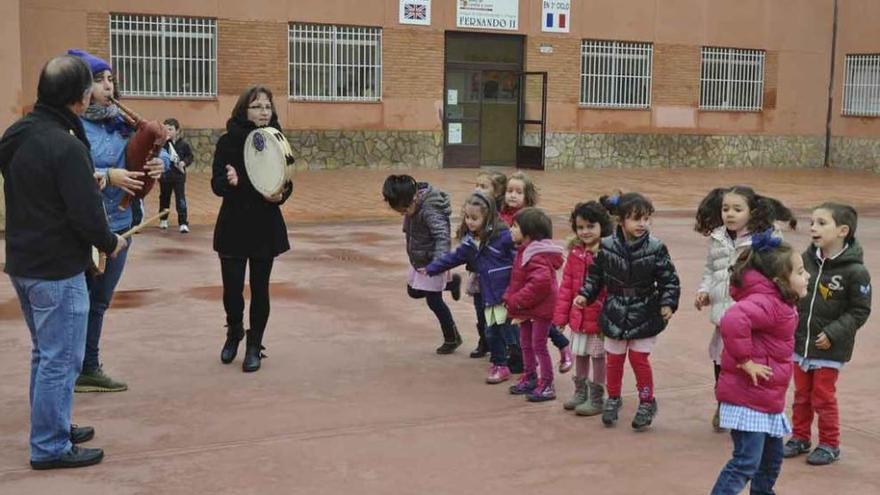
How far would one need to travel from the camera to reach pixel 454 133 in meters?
25.3

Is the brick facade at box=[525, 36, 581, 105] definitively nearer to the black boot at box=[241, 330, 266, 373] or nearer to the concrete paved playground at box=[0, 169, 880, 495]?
the concrete paved playground at box=[0, 169, 880, 495]

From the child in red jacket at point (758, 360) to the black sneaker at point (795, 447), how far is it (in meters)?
1.04

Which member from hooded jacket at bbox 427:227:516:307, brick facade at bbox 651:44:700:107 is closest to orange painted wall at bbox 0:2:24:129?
hooded jacket at bbox 427:227:516:307

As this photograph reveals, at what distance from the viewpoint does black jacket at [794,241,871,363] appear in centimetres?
514

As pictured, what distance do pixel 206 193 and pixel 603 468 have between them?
47.1ft

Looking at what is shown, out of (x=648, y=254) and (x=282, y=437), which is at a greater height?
(x=648, y=254)

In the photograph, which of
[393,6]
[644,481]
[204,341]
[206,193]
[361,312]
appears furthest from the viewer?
[393,6]

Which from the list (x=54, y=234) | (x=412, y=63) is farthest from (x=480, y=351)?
(x=412, y=63)

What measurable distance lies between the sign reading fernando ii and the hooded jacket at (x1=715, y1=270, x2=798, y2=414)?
20850 mm

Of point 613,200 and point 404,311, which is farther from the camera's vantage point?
point 404,311

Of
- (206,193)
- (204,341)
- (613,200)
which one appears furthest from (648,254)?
(206,193)

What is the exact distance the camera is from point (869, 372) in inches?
278

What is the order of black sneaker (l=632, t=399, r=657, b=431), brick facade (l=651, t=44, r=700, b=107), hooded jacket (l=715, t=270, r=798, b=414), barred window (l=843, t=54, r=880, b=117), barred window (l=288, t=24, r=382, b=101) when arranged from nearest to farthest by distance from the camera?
hooded jacket (l=715, t=270, r=798, b=414)
black sneaker (l=632, t=399, r=657, b=431)
barred window (l=288, t=24, r=382, b=101)
brick facade (l=651, t=44, r=700, b=107)
barred window (l=843, t=54, r=880, b=117)

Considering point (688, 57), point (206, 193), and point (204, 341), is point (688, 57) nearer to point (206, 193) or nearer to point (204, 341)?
point (206, 193)
